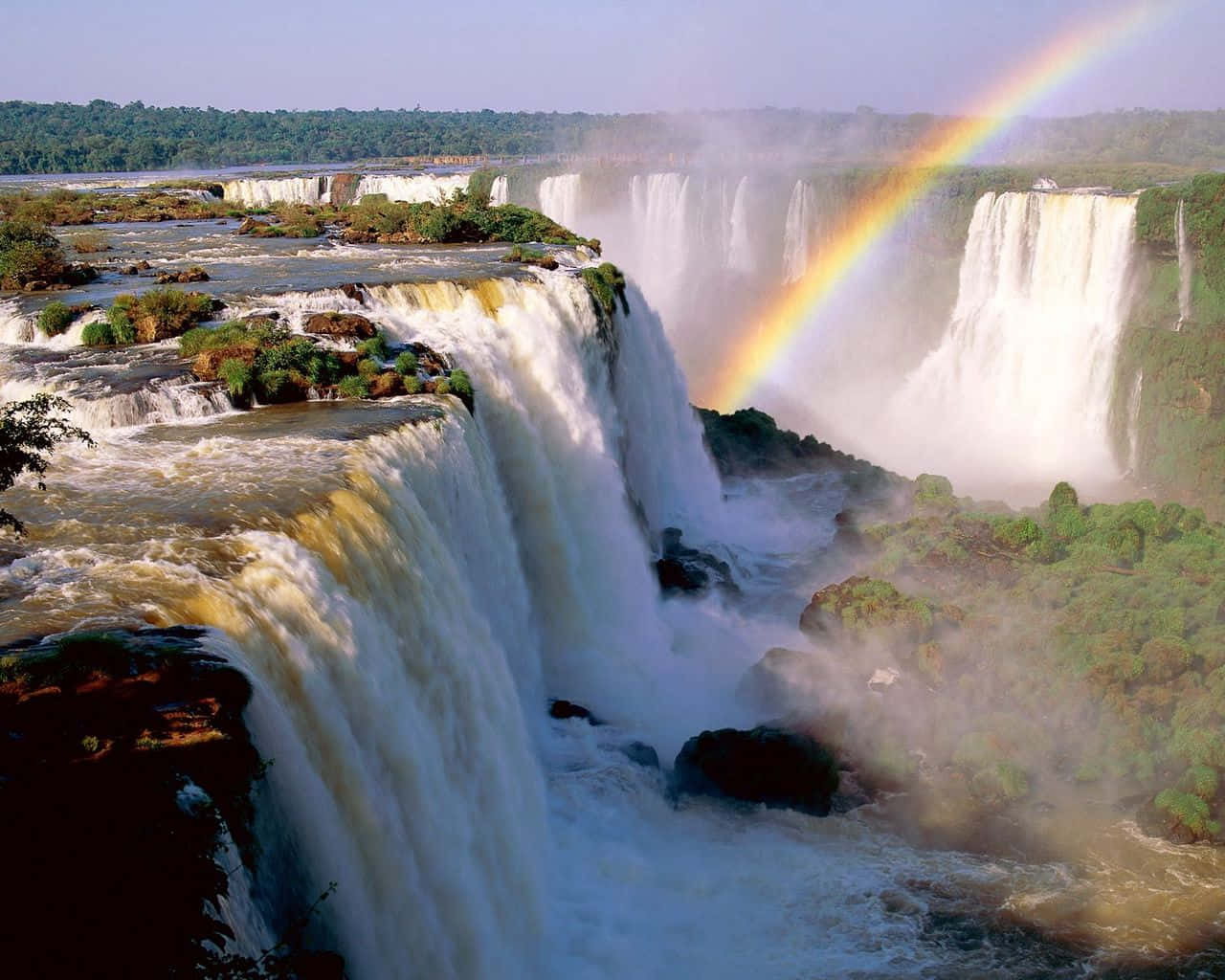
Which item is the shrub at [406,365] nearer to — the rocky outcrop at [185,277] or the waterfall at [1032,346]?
the rocky outcrop at [185,277]

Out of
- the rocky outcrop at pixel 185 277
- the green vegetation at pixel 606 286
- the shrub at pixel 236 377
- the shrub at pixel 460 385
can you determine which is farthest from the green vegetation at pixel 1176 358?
the rocky outcrop at pixel 185 277

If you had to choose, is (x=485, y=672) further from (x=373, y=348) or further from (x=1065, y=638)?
(x=1065, y=638)

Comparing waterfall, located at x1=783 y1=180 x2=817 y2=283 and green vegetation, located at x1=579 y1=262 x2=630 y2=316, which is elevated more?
waterfall, located at x1=783 y1=180 x2=817 y2=283

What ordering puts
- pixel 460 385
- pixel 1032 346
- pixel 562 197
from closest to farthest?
pixel 460 385
pixel 1032 346
pixel 562 197

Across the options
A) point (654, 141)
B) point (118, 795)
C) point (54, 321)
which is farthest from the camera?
point (654, 141)

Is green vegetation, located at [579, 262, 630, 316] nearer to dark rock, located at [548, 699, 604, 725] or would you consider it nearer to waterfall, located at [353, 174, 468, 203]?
dark rock, located at [548, 699, 604, 725]

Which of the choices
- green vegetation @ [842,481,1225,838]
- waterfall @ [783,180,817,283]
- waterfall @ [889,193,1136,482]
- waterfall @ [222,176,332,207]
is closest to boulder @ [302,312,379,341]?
green vegetation @ [842,481,1225,838]

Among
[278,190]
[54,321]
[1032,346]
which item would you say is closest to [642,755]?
[54,321]

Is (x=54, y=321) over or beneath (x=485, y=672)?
over
